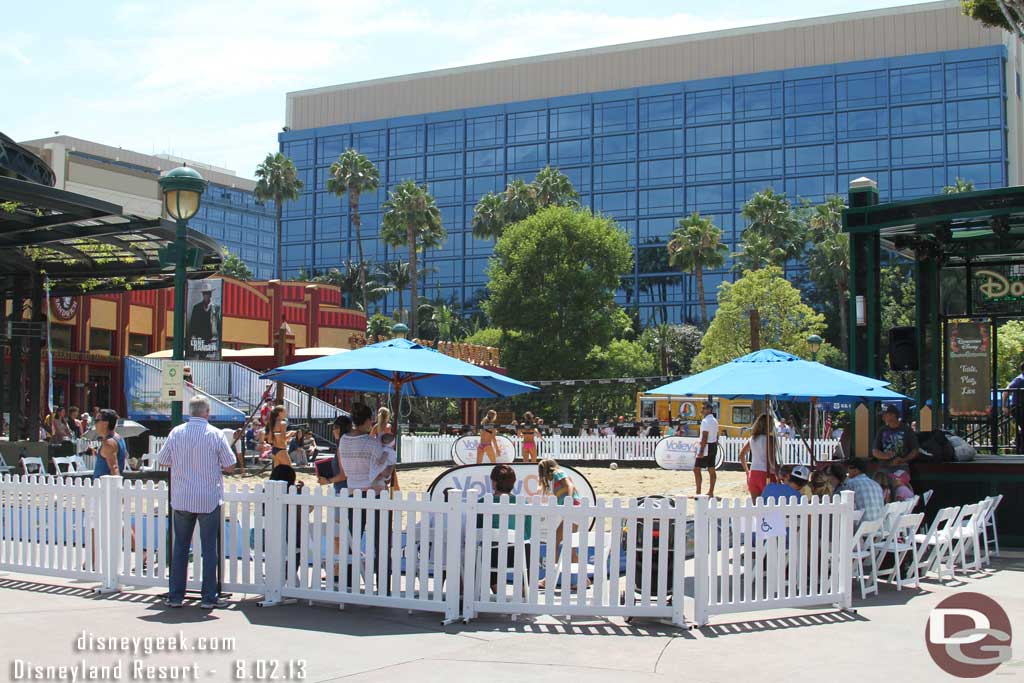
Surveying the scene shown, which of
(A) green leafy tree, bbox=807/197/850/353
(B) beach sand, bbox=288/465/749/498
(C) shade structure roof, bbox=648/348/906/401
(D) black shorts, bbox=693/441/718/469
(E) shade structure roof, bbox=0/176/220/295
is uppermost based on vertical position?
(A) green leafy tree, bbox=807/197/850/353

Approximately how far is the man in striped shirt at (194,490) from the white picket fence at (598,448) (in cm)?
2018

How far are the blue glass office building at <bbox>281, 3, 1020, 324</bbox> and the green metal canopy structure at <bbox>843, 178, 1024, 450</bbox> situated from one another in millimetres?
61298

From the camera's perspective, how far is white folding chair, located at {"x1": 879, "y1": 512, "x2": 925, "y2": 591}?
9.59 meters

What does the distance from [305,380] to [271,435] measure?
1.54m

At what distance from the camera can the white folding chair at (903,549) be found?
9594 millimetres

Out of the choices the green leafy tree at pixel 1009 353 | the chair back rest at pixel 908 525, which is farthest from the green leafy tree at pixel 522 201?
the chair back rest at pixel 908 525

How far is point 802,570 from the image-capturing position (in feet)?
27.7

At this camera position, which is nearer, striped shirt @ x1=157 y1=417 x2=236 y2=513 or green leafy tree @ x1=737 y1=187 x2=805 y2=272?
striped shirt @ x1=157 y1=417 x2=236 y2=513

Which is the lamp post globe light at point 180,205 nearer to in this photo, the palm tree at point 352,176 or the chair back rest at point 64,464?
the chair back rest at point 64,464

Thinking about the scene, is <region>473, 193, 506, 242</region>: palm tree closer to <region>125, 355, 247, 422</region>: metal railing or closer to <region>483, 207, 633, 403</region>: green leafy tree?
<region>483, 207, 633, 403</region>: green leafy tree

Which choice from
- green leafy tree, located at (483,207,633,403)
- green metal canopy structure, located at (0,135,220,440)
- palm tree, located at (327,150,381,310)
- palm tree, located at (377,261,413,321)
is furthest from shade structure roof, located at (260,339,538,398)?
palm tree, located at (377,261,413,321)

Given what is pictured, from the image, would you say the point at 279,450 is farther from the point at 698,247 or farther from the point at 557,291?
the point at 698,247

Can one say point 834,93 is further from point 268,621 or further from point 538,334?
point 268,621

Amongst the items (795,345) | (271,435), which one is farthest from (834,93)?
(271,435)
